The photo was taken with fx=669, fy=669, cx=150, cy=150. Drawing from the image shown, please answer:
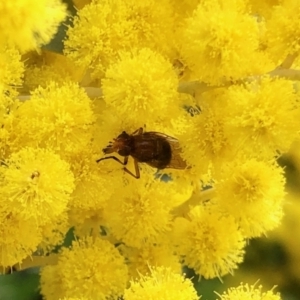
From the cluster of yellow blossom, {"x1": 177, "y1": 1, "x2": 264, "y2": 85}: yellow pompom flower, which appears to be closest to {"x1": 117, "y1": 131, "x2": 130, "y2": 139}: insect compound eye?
the cluster of yellow blossom

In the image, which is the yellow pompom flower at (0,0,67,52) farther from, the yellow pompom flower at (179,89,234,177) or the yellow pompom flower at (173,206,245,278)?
the yellow pompom flower at (173,206,245,278)

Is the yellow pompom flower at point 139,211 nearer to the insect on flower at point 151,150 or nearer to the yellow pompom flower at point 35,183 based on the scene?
the insect on flower at point 151,150

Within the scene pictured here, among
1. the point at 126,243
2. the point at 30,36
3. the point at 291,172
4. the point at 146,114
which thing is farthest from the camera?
the point at 291,172

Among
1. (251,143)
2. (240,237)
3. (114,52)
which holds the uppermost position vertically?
(114,52)

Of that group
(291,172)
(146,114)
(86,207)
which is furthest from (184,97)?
(291,172)

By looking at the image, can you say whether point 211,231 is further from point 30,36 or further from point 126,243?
point 30,36
